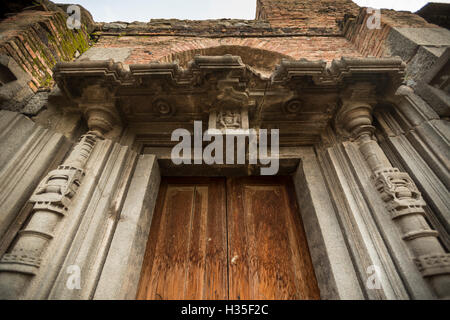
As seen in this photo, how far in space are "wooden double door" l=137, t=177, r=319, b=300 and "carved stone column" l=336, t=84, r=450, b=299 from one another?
0.83 m

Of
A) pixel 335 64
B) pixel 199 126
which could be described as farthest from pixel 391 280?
pixel 199 126

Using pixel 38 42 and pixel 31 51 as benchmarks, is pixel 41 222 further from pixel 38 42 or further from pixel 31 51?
pixel 38 42

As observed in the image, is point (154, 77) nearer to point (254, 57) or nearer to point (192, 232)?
point (192, 232)

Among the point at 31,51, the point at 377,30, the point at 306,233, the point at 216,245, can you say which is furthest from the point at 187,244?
the point at 377,30

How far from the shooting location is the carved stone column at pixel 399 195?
148 centimetres

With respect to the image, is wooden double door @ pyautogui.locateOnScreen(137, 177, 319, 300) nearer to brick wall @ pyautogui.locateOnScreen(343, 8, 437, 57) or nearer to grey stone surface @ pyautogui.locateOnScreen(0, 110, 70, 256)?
grey stone surface @ pyautogui.locateOnScreen(0, 110, 70, 256)

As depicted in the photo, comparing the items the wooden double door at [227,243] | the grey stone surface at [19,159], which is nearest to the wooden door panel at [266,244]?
the wooden double door at [227,243]

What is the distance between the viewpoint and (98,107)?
7.68 ft

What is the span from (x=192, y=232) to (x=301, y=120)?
1705mm

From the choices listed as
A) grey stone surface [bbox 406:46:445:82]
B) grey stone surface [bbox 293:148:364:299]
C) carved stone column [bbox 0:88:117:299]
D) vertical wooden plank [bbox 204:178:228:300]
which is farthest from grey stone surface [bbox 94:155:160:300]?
grey stone surface [bbox 406:46:445:82]

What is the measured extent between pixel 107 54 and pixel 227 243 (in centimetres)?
341

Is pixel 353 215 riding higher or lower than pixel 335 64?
lower

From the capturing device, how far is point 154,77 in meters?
2.22

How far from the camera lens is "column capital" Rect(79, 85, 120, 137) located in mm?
2307
